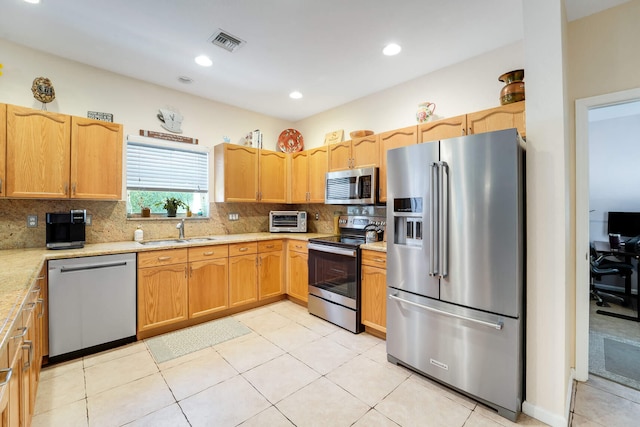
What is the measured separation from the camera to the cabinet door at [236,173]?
12.1 ft

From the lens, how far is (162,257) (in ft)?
9.26

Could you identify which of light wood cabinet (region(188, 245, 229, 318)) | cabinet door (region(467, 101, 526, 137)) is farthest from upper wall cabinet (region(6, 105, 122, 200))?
cabinet door (region(467, 101, 526, 137))

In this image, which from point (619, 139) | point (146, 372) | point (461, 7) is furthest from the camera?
point (619, 139)

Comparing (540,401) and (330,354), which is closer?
(540,401)

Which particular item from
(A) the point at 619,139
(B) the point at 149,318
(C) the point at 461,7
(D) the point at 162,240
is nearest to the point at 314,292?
(B) the point at 149,318

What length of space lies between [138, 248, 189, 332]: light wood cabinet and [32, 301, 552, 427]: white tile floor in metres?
0.30

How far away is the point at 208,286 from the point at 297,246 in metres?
1.17

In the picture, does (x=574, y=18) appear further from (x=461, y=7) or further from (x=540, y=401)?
(x=540, y=401)

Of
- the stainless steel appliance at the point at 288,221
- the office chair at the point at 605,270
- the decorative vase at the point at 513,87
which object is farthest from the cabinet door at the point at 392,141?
the office chair at the point at 605,270

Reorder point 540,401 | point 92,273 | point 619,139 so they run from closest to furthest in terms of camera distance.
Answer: point 540,401
point 92,273
point 619,139

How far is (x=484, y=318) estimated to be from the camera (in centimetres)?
182

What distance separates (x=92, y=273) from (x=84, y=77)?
2045 mm

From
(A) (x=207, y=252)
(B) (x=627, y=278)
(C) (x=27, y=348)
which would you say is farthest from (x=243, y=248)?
(B) (x=627, y=278)

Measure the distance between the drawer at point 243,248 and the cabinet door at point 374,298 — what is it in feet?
4.81
